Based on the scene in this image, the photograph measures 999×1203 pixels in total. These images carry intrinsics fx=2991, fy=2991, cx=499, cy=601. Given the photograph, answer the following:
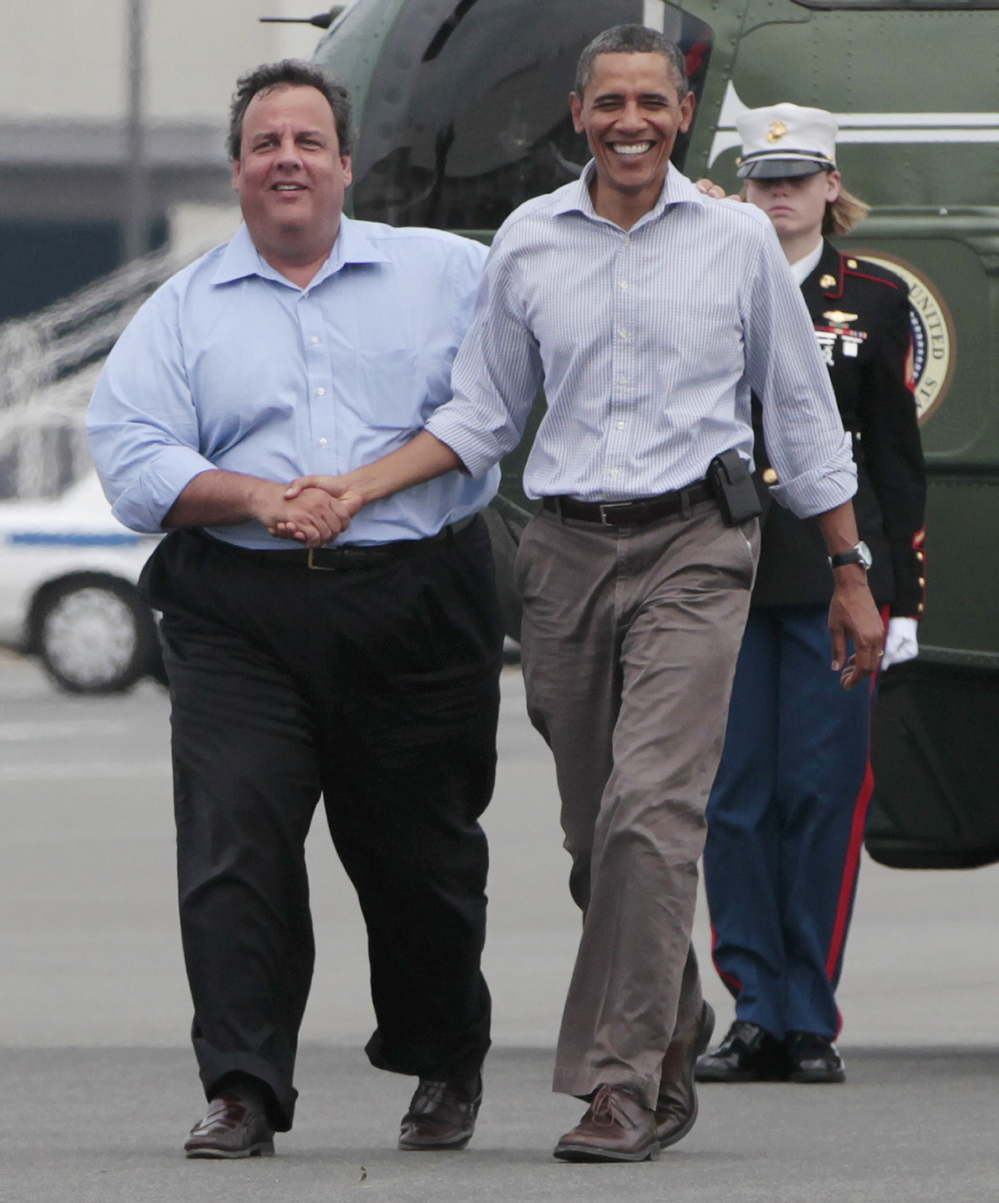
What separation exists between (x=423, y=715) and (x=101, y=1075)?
169cm

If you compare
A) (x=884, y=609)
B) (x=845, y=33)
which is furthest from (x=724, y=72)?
(x=884, y=609)

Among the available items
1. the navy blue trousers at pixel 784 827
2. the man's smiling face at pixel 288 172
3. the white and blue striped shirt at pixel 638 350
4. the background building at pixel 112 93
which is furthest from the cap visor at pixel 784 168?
the background building at pixel 112 93

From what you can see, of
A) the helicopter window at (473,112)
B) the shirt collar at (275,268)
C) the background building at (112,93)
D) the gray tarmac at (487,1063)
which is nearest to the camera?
the gray tarmac at (487,1063)

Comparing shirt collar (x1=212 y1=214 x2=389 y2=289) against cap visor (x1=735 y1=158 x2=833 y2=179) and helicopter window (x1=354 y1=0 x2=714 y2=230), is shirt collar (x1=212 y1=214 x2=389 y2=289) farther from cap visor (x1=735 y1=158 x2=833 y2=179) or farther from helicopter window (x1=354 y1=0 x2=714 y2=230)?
helicopter window (x1=354 y1=0 x2=714 y2=230)

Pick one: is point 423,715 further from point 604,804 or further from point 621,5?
point 621,5

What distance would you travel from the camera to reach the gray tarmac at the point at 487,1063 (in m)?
4.66

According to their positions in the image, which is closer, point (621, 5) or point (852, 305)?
point (852, 305)

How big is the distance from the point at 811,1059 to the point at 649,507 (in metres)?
1.63

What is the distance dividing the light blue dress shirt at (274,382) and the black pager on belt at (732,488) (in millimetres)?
450

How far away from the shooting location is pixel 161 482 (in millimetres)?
4836

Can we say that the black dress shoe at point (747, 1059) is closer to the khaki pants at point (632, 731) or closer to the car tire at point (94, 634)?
the khaki pants at point (632, 731)

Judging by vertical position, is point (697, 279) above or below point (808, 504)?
above

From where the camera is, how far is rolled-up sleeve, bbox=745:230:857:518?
4.94 meters

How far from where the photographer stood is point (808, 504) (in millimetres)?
5043
